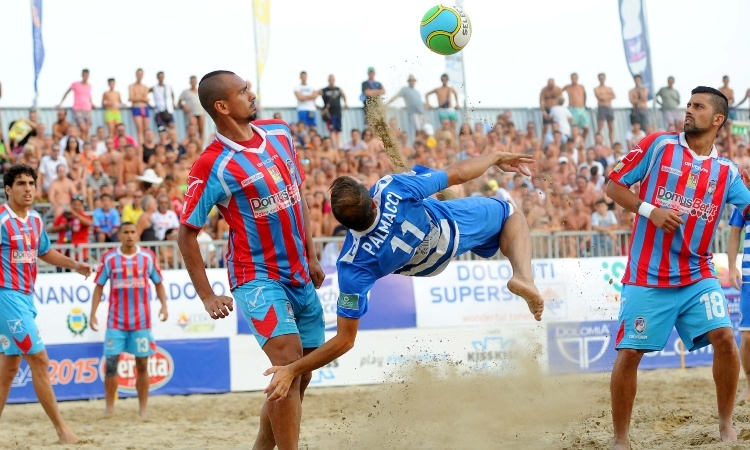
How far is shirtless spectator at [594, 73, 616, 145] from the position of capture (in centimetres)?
1788

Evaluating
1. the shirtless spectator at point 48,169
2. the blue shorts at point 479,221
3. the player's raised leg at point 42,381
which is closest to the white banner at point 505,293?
the player's raised leg at point 42,381

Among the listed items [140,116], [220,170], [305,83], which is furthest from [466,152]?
[220,170]

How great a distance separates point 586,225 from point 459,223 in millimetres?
7955

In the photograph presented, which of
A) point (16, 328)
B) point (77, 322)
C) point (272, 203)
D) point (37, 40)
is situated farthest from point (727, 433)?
point (37, 40)

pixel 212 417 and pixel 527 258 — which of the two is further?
pixel 212 417

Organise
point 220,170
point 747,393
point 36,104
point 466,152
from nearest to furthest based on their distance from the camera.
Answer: point 220,170
point 747,393
point 466,152
point 36,104

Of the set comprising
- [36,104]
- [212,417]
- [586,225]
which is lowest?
[212,417]

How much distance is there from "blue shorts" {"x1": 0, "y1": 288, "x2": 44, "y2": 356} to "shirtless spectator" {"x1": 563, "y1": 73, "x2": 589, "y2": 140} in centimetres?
1163

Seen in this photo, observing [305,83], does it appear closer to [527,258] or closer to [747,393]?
[747,393]

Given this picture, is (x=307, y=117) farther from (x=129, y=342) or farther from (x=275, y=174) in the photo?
(x=275, y=174)

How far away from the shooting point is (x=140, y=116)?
619 inches

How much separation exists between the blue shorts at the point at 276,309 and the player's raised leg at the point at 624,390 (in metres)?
1.82

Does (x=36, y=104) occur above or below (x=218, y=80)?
above

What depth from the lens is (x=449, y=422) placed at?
7.55 m
